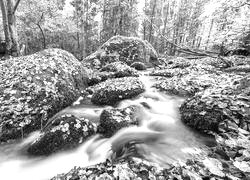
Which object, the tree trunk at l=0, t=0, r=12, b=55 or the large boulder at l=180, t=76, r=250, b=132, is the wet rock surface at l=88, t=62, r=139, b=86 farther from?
the large boulder at l=180, t=76, r=250, b=132

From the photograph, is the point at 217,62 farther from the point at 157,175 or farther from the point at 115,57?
the point at 157,175

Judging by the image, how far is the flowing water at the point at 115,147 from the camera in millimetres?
3180

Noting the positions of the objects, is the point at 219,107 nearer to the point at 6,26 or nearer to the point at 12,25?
the point at 12,25

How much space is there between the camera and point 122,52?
1212 cm

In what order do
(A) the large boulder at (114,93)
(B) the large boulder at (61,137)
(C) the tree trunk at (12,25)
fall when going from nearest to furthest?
1. (B) the large boulder at (61,137)
2. (A) the large boulder at (114,93)
3. (C) the tree trunk at (12,25)

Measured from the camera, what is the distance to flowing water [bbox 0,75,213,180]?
3.18m

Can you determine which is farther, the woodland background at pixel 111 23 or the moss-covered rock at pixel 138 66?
the moss-covered rock at pixel 138 66

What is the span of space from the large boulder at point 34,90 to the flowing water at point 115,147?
0.41 metres

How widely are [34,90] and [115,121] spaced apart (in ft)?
8.39

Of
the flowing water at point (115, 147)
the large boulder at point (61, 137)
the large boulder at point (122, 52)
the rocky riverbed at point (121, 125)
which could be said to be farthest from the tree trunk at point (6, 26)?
the large boulder at point (61, 137)

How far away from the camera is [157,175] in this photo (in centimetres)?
225

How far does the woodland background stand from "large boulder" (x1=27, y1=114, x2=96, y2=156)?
9.08 feet

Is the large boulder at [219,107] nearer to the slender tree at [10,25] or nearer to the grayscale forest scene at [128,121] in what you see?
the grayscale forest scene at [128,121]

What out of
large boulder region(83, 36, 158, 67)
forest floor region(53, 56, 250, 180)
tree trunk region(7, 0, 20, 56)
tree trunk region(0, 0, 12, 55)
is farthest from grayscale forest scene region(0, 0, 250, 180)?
large boulder region(83, 36, 158, 67)
